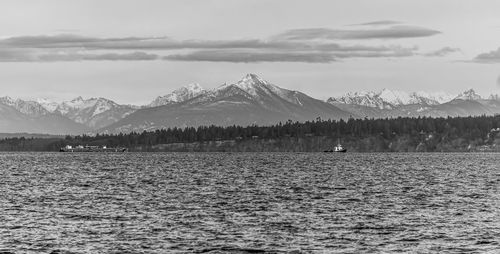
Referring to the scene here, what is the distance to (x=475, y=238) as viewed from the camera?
70.3 metres

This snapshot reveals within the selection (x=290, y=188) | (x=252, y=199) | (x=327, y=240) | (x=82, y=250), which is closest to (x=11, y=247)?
(x=82, y=250)

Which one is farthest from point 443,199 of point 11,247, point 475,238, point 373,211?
point 11,247

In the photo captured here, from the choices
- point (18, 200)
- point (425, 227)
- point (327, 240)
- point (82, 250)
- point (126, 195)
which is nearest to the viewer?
point (82, 250)

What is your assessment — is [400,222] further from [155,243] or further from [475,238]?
[155,243]

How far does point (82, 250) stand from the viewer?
2539 inches

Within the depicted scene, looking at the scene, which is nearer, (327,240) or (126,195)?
(327,240)

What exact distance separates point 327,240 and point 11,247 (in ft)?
83.7

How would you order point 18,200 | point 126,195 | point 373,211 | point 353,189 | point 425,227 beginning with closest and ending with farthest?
1. point 425,227
2. point 373,211
3. point 18,200
4. point 126,195
5. point 353,189

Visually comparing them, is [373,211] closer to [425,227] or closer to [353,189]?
[425,227]

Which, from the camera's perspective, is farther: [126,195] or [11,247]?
[126,195]

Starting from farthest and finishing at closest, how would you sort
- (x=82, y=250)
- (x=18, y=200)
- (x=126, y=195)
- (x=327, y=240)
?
(x=126, y=195)
(x=18, y=200)
(x=327, y=240)
(x=82, y=250)

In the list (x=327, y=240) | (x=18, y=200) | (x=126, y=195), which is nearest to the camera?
(x=327, y=240)

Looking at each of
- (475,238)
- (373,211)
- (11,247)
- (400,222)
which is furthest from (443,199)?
(11,247)

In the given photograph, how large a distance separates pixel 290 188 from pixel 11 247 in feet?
226
